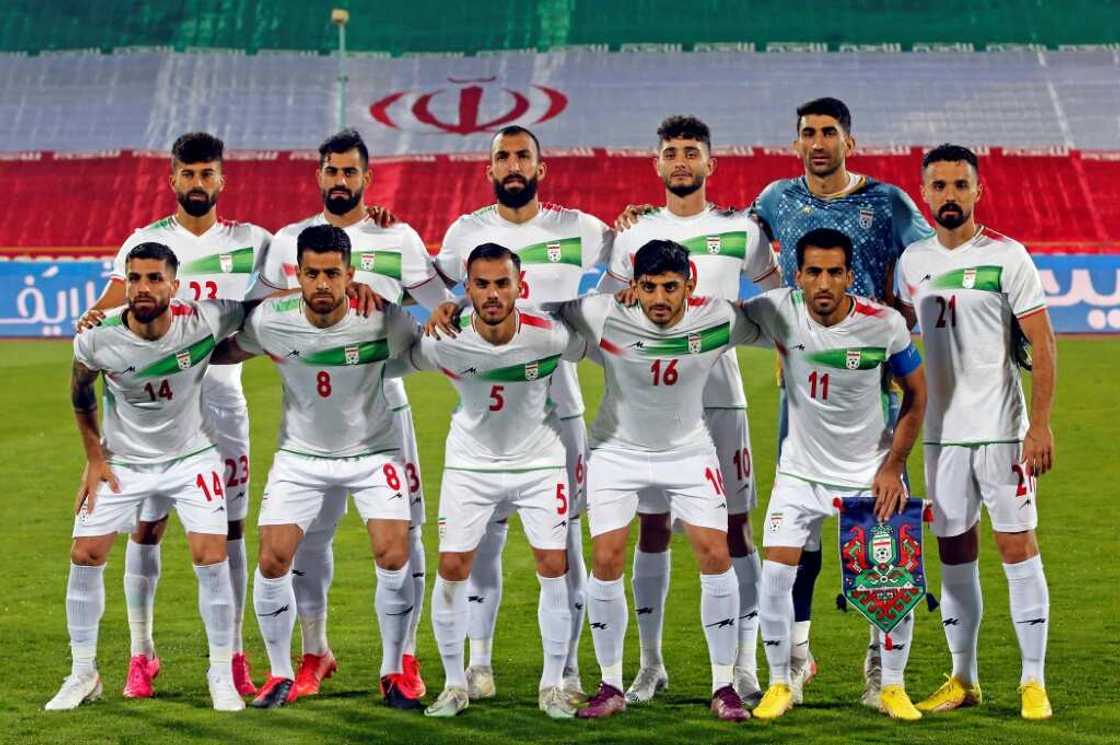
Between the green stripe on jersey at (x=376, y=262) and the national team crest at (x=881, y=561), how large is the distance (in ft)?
8.11

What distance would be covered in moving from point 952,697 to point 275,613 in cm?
291

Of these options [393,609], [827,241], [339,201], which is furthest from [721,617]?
[339,201]

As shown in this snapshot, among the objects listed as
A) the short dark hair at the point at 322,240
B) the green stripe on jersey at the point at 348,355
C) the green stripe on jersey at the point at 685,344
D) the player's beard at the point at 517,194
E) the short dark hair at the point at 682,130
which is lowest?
the green stripe on jersey at the point at 685,344

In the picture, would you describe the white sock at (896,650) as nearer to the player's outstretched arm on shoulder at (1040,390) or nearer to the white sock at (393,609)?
the player's outstretched arm on shoulder at (1040,390)

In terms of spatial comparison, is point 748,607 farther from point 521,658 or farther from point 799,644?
point 521,658

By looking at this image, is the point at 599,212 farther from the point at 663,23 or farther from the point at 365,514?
the point at 365,514

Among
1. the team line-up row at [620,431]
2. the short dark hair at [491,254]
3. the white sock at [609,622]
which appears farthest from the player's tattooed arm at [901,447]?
the short dark hair at [491,254]

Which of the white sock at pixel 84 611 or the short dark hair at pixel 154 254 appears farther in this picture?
the white sock at pixel 84 611

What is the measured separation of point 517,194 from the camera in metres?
8.03

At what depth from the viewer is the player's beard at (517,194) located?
8.01 metres

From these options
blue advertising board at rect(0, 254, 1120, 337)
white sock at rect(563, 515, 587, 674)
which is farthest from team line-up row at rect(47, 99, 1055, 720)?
blue advertising board at rect(0, 254, 1120, 337)

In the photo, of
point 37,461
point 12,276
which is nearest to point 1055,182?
point 12,276

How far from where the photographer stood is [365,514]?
7492 mm

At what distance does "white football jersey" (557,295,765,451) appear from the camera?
23.9 feet
